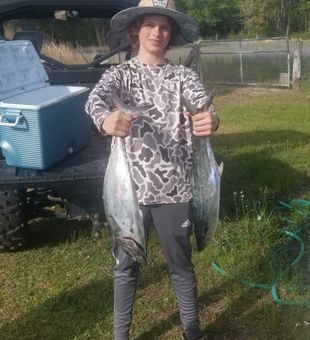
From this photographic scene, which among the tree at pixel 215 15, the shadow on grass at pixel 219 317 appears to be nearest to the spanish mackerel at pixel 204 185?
the shadow on grass at pixel 219 317

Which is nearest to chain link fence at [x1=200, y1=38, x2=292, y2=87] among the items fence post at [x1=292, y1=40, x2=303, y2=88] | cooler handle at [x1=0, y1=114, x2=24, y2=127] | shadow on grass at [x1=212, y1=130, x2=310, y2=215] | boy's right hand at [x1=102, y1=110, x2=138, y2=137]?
fence post at [x1=292, y1=40, x2=303, y2=88]

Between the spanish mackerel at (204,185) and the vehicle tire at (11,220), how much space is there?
1.71 meters

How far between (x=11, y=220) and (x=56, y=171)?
61cm

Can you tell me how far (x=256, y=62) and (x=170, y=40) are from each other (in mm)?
14145

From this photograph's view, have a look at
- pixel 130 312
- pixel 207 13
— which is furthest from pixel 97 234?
pixel 207 13

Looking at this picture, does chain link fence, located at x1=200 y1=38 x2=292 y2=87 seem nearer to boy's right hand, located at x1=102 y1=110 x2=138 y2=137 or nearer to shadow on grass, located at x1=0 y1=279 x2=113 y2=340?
shadow on grass, located at x1=0 y1=279 x2=113 y2=340

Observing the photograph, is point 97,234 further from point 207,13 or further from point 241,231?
point 207,13

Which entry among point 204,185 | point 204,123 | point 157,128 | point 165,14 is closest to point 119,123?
point 204,123

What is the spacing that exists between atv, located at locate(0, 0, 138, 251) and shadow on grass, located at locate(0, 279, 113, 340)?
44cm

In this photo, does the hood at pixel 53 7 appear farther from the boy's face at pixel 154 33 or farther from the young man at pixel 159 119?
the boy's face at pixel 154 33

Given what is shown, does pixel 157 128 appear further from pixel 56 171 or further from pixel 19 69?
pixel 19 69

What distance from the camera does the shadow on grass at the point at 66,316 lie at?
321cm

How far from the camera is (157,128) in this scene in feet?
8.21

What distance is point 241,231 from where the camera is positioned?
13.3ft
